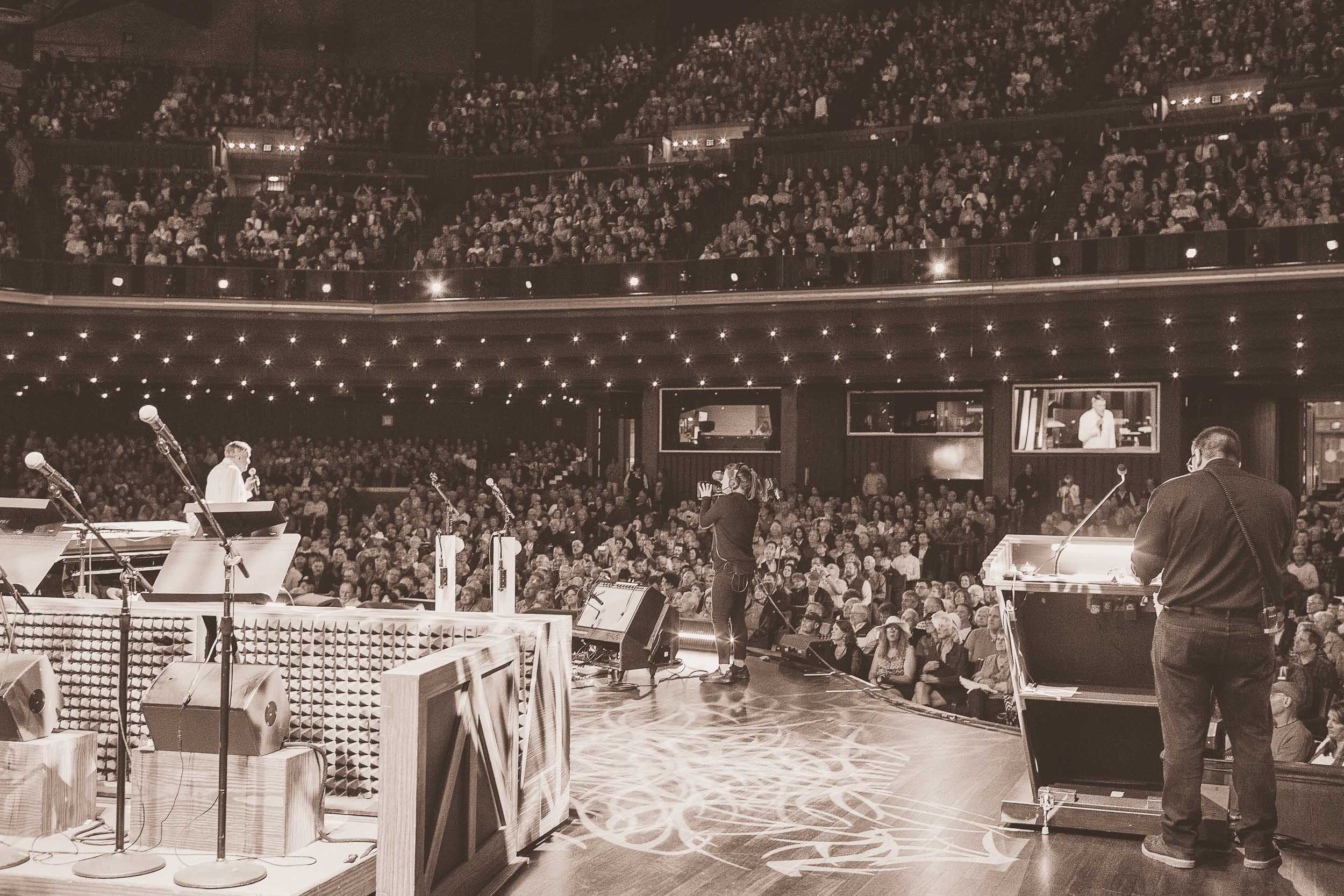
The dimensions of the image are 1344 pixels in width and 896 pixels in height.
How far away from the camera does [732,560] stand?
6801mm

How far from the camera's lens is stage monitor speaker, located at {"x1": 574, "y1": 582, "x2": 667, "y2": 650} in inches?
265

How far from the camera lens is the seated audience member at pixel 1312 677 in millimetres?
6520

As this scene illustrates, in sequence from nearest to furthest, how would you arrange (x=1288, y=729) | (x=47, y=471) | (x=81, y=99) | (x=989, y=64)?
1. (x=47, y=471)
2. (x=1288, y=729)
3. (x=989, y=64)
4. (x=81, y=99)

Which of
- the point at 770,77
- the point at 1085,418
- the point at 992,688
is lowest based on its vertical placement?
the point at 992,688

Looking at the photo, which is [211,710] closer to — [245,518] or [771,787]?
[245,518]

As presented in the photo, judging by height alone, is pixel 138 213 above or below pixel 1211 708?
above

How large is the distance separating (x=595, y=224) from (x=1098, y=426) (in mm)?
6885

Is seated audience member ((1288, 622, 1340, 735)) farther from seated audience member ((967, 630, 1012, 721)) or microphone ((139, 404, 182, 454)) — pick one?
microphone ((139, 404, 182, 454))

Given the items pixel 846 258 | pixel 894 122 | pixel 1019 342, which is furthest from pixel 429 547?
pixel 894 122

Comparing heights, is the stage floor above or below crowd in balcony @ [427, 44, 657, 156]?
below

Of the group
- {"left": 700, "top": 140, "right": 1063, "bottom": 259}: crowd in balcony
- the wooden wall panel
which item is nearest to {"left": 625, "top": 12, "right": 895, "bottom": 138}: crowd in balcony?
{"left": 700, "top": 140, "right": 1063, "bottom": 259}: crowd in balcony

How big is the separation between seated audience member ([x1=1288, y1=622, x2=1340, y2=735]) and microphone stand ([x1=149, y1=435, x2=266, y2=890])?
5.66m

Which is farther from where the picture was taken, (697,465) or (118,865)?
(697,465)

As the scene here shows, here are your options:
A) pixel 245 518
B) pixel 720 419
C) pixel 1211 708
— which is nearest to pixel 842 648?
pixel 1211 708
